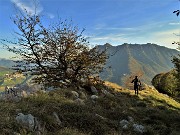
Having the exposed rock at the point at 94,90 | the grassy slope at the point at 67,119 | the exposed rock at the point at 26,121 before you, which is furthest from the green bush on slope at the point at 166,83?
the exposed rock at the point at 26,121

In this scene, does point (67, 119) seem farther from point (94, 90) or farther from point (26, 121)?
point (94, 90)

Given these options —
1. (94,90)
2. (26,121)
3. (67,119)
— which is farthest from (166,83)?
(26,121)

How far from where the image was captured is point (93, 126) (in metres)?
9.71

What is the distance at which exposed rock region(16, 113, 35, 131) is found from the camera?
7809 mm

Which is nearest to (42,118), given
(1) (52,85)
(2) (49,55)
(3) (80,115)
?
(3) (80,115)

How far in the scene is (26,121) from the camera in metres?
8.01

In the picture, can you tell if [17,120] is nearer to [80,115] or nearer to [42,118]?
[42,118]

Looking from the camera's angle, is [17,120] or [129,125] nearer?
[17,120]

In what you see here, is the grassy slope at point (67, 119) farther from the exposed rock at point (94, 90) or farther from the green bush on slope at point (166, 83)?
the green bush on slope at point (166, 83)

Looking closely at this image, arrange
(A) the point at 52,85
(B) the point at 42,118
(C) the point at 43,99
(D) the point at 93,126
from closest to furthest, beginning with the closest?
(B) the point at 42,118 < (D) the point at 93,126 < (C) the point at 43,99 < (A) the point at 52,85

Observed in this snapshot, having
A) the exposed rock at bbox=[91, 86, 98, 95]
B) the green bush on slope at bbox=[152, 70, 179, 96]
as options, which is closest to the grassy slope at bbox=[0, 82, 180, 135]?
the exposed rock at bbox=[91, 86, 98, 95]

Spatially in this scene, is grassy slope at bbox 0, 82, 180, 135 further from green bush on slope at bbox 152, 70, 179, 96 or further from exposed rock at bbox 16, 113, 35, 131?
green bush on slope at bbox 152, 70, 179, 96

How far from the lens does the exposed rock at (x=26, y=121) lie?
781cm

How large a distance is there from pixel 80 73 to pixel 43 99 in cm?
781
